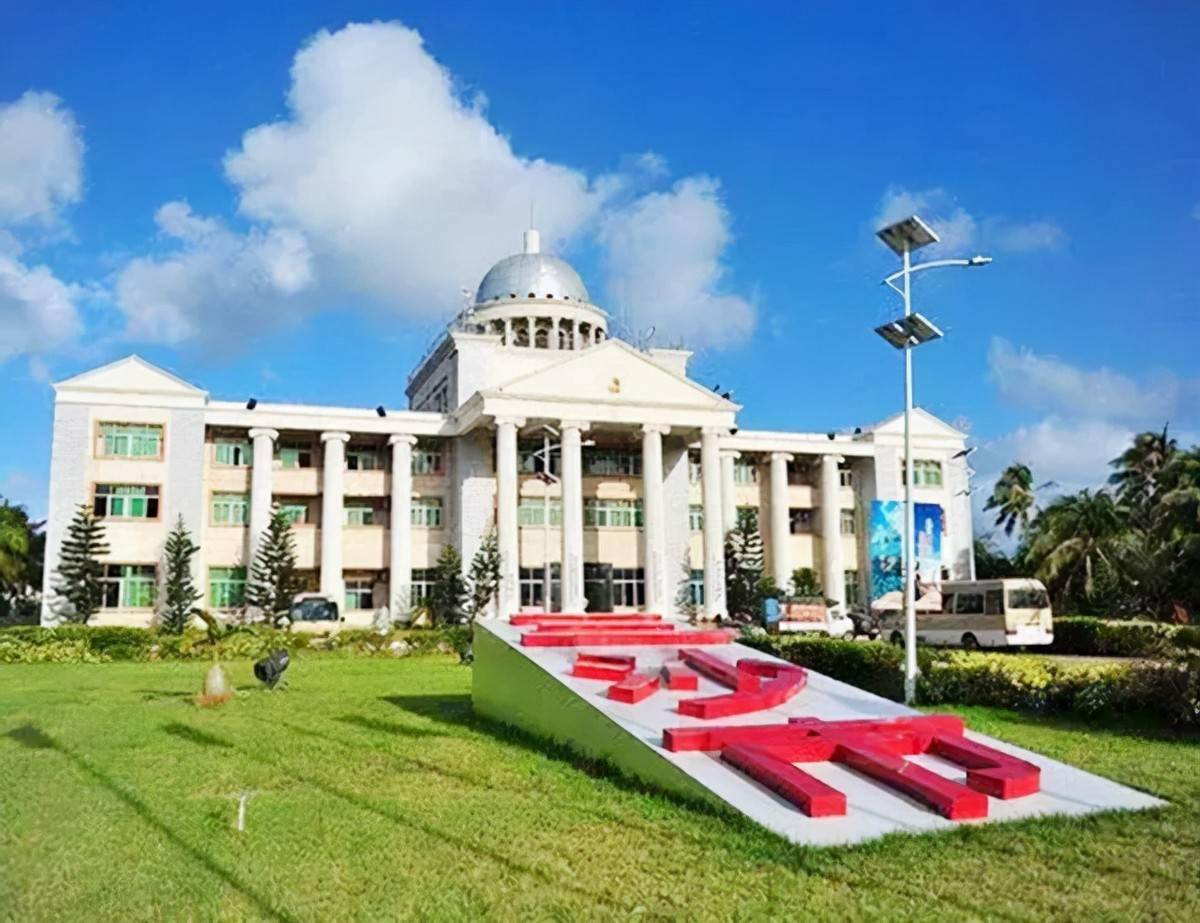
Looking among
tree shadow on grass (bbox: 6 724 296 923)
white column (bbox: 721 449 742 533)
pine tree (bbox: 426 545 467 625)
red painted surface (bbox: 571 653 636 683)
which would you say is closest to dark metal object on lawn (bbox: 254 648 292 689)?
tree shadow on grass (bbox: 6 724 296 923)

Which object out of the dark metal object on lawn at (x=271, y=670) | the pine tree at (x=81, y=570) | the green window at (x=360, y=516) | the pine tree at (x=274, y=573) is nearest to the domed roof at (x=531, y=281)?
the green window at (x=360, y=516)

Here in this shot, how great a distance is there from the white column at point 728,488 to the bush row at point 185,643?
14.5 m

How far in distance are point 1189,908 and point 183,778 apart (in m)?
7.65

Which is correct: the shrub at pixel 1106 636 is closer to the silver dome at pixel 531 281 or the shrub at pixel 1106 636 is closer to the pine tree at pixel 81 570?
the silver dome at pixel 531 281

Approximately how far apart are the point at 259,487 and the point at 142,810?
29.3 metres

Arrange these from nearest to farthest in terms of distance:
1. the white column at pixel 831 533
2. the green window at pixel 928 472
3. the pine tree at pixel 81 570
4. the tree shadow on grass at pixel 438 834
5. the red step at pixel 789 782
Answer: the tree shadow on grass at pixel 438 834, the red step at pixel 789 782, the pine tree at pixel 81 570, the white column at pixel 831 533, the green window at pixel 928 472

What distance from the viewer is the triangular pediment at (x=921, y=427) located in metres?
44.0

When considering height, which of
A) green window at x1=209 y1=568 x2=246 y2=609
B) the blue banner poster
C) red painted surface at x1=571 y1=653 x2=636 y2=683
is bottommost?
red painted surface at x1=571 y1=653 x2=636 y2=683

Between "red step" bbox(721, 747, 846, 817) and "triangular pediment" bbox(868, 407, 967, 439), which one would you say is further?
"triangular pediment" bbox(868, 407, 967, 439)

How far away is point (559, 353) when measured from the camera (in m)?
40.4

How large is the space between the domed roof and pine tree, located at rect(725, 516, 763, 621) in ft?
38.2

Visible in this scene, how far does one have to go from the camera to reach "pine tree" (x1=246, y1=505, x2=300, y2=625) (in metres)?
34.4

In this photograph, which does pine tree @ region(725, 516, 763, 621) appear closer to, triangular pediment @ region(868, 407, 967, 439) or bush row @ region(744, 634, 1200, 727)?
triangular pediment @ region(868, 407, 967, 439)

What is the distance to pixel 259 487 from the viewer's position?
1425 inches
